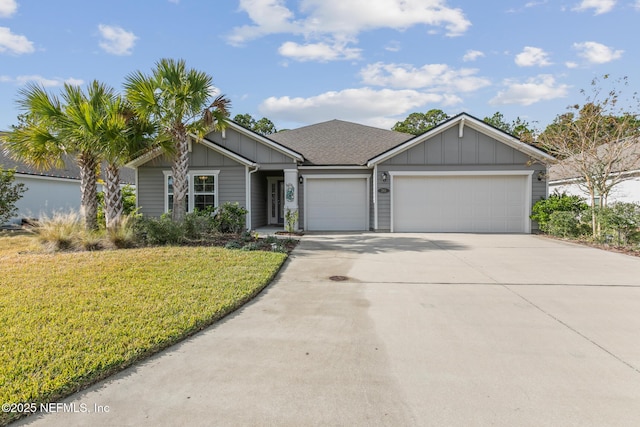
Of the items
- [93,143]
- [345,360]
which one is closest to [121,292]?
[345,360]

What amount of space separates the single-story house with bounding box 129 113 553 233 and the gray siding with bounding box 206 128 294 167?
0.04m

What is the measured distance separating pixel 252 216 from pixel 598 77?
43.3ft

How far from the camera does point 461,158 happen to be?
13977 millimetres

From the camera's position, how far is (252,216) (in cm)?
1438

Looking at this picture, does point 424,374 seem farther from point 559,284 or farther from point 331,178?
point 331,178

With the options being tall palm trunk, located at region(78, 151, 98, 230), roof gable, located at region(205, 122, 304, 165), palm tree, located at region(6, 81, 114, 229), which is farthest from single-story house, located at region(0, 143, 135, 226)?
roof gable, located at region(205, 122, 304, 165)

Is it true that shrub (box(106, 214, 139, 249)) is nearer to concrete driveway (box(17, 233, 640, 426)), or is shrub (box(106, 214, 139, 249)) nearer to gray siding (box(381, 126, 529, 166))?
concrete driveway (box(17, 233, 640, 426))

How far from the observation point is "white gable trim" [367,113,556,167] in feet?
44.0

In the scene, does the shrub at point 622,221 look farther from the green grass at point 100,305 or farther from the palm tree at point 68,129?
the palm tree at point 68,129

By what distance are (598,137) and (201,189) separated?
574 inches

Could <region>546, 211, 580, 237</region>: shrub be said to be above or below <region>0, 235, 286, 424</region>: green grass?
above

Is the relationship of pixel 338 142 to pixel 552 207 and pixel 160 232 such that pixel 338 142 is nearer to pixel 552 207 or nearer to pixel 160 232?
pixel 552 207

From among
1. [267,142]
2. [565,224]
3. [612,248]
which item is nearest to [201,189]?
[267,142]

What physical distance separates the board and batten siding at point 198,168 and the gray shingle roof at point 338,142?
3.19 metres
